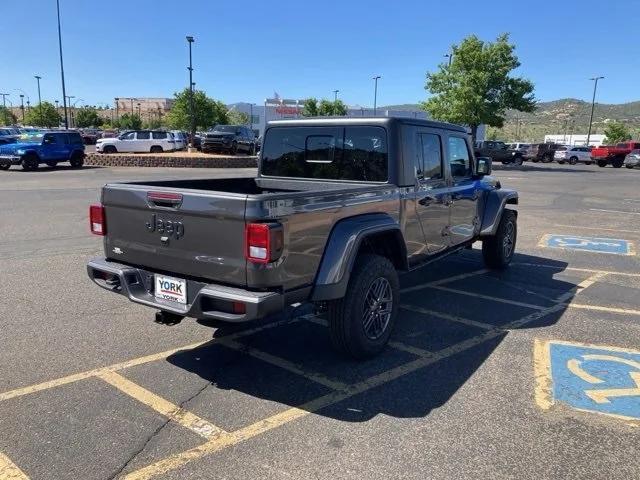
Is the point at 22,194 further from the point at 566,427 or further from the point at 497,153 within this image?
the point at 497,153

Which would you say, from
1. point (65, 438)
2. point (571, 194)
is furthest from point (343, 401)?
point (571, 194)

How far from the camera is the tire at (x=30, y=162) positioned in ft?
77.6

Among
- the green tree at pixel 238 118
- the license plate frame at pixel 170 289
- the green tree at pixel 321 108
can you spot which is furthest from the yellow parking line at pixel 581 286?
the green tree at pixel 238 118

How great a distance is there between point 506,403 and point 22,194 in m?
15.0

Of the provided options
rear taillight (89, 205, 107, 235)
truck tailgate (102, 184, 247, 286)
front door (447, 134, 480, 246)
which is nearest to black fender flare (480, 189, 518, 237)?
front door (447, 134, 480, 246)

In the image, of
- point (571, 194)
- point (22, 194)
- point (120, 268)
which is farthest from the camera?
point (571, 194)

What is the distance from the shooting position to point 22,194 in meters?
14.8

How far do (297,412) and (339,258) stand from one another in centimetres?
108

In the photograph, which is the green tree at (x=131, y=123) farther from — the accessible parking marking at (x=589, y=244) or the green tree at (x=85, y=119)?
the accessible parking marking at (x=589, y=244)

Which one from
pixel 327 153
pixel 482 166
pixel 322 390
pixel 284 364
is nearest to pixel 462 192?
pixel 482 166

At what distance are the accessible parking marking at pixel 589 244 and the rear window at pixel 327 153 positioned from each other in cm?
586

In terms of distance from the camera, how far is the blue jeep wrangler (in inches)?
928

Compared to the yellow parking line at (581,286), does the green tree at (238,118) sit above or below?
above

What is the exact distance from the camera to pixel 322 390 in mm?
3740
